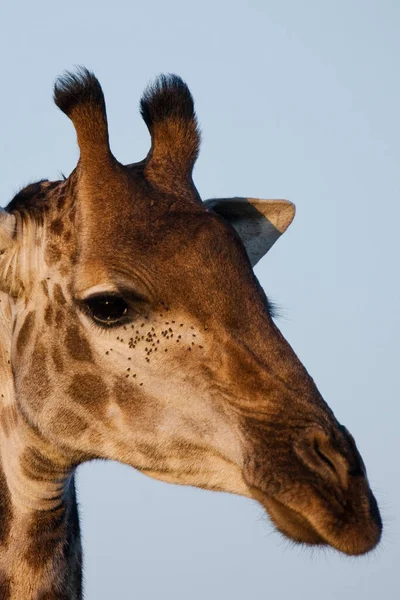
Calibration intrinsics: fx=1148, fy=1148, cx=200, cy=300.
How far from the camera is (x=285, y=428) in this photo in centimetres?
593

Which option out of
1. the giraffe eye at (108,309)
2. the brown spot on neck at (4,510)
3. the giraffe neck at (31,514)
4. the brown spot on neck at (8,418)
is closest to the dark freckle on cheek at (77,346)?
the giraffe eye at (108,309)

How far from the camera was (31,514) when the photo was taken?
7055 millimetres

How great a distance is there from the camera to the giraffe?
5.90 m

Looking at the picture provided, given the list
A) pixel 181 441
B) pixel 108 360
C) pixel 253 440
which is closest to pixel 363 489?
pixel 253 440

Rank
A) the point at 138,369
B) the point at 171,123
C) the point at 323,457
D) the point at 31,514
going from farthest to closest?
1. the point at 171,123
2. the point at 31,514
3. the point at 138,369
4. the point at 323,457

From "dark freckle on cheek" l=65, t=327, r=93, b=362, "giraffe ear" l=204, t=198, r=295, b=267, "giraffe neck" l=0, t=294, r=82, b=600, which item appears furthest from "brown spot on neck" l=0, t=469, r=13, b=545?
"giraffe ear" l=204, t=198, r=295, b=267

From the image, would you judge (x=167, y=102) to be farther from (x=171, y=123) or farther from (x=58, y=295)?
(x=58, y=295)

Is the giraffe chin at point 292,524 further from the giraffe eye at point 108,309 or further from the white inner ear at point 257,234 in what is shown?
the white inner ear at point 257,234

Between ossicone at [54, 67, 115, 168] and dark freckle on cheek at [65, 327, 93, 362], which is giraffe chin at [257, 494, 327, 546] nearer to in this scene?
dark freckle on cheek at [65, 327, 93, 362]

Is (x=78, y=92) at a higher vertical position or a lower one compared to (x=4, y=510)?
higher

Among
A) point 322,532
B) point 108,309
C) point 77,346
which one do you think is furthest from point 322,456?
point 77,346

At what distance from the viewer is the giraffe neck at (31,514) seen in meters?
6.86

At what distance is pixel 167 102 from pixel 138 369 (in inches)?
89.0

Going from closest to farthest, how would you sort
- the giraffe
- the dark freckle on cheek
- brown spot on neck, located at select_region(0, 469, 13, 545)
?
the giraffe < the dark freckle on cheek < brown spot on neck, located at select_region(0, 469, 13, 545)
